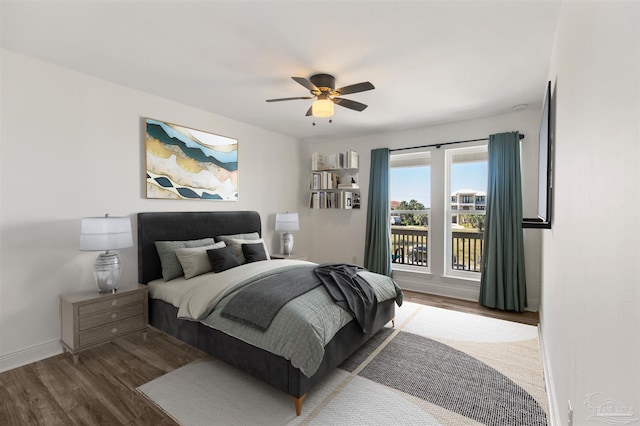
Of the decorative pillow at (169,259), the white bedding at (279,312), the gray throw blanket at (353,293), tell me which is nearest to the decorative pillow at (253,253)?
the white bedding at (279,312)

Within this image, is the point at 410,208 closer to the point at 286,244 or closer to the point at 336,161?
the point at 336,161

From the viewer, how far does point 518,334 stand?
3174mm

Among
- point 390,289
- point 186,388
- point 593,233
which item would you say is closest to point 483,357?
point 390,289

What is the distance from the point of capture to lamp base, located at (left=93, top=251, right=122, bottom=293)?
2777mm

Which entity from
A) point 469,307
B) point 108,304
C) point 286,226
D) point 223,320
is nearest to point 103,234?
point 108,304

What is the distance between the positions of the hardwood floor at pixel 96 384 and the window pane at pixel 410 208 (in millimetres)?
3528

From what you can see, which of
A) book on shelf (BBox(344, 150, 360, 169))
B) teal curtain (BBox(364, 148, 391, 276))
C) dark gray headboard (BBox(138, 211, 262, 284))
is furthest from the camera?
book on shelf (BBox(344, 150, 360, 169))

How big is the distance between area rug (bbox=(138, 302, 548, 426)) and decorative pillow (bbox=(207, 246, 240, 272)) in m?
0.94

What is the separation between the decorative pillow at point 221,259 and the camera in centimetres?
329

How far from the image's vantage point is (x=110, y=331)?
276 centimetres

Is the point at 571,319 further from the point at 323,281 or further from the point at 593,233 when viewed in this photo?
the point at 323,281

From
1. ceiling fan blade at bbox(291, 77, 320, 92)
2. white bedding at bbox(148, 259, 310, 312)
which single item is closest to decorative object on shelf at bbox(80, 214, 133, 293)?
white bedding at bbox(148, 259, 310, 312)

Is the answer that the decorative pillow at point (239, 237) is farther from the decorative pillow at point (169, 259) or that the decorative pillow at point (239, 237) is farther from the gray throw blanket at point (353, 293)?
the gray throw blanket at point (353, 293)

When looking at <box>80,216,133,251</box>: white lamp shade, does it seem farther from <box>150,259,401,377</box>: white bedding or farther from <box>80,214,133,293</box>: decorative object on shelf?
<box>150,259,401,377</box>: white bedding
